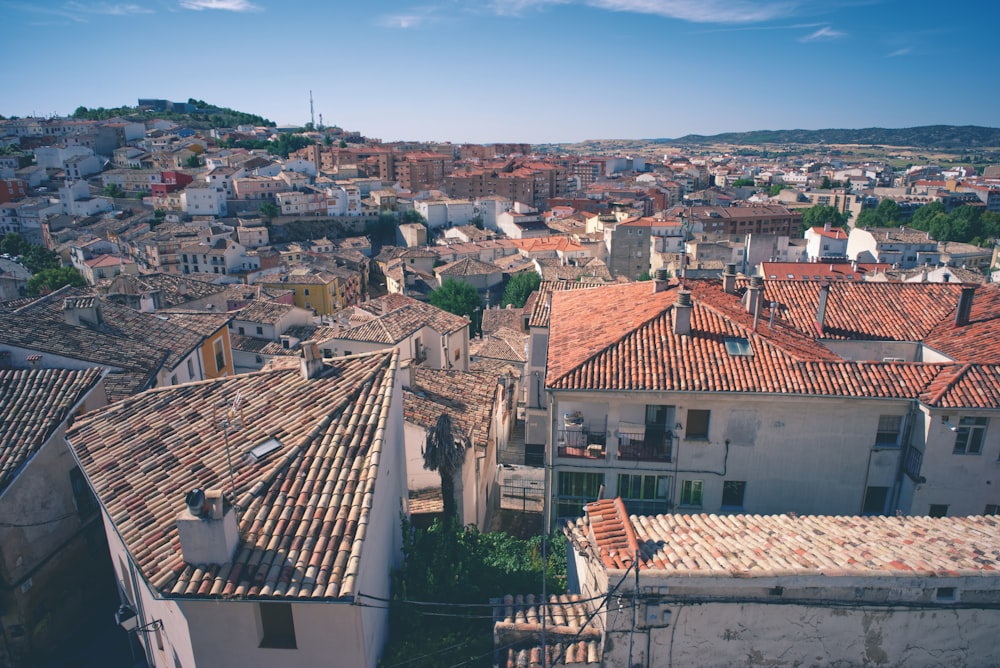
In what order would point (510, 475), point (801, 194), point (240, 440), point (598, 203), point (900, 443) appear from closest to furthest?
point (240, 440) → point (900, 443) → point (510, 475) → point (598, 203) → point (801, 194)

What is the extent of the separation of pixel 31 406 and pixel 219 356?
359 inches

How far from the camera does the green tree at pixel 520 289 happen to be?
62.6 metres

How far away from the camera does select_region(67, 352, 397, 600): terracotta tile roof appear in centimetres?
826

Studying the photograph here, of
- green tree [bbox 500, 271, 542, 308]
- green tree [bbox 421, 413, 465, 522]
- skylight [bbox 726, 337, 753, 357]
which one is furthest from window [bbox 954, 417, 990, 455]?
green tree [bbox 500, 271, 542, 308]

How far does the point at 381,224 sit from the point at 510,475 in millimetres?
91649

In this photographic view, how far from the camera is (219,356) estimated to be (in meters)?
23.0

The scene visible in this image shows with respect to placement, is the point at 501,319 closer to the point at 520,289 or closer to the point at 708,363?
the point at 520,289

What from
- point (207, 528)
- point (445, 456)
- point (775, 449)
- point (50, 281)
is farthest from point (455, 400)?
point (50, 281)

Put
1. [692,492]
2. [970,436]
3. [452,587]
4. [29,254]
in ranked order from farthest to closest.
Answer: [29,254]
[692,492]
[970,436]
[452,587]

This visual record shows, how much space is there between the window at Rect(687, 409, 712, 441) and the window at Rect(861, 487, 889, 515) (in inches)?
167

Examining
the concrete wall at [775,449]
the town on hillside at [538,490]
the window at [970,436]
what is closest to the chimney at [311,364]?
the town on hillside at [538,490]

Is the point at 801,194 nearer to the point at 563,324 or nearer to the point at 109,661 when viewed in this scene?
the point at 563,324

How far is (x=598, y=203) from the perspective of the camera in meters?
132

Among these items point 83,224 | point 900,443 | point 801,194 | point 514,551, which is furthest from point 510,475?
point 801,194
